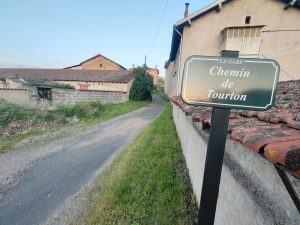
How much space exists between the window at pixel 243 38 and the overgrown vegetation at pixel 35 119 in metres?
8.40

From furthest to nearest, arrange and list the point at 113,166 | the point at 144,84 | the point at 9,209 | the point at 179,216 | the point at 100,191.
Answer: the point at 144,84 < the point at 113,166 < the point at 100,191 < the point at 9,209 < the point at 179,216

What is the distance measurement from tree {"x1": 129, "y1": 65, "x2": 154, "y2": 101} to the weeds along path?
11436mm

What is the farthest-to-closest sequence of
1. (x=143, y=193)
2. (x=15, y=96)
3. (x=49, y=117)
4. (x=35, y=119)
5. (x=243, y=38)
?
(x=15, y=96) → (x=49, y=117) → (x=243, y=38) → (x=35, y=119) → (x=143, y=193)

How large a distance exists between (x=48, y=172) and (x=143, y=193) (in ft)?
8.97

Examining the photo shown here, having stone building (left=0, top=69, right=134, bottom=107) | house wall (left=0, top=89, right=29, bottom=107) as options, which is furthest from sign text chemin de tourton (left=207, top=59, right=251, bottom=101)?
house wall (left=0, top=89, right=29, bottom=107)

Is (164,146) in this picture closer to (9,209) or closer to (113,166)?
(113,166)

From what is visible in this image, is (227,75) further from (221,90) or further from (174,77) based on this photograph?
(174,77)

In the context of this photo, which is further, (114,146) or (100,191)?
(114,146)

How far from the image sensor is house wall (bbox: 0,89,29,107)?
1032 centimetres

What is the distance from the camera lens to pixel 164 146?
4.87 metres

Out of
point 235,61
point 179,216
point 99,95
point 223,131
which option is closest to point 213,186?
point 223,131

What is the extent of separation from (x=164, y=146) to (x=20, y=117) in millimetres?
7477

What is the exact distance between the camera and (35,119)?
719 centimetres

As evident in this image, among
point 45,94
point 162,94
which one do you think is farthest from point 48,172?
point 162,94
